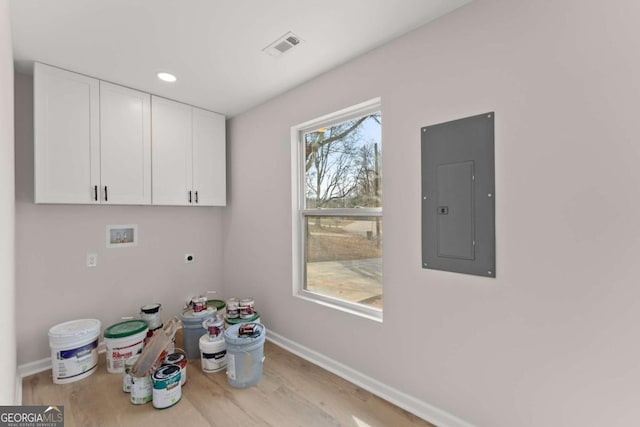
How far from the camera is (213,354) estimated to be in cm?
232

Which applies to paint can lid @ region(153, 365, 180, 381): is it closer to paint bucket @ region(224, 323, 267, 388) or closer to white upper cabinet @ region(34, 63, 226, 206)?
paint bucket @ region(224, 323, 267, 388)

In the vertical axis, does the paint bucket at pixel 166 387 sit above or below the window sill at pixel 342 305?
below

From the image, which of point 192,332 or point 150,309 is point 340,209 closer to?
point 192,332

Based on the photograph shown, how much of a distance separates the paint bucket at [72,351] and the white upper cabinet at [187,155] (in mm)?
1189

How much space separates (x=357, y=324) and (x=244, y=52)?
2.13m

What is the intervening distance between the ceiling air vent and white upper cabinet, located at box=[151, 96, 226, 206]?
140 centimetres

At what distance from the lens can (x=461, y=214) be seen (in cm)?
163

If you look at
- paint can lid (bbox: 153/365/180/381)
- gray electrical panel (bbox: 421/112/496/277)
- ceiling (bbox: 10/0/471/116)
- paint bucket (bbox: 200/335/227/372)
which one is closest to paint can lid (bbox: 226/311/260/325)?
paint bucket (bbox: 200/335/227/372)

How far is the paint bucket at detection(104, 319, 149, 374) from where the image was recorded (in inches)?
91.0

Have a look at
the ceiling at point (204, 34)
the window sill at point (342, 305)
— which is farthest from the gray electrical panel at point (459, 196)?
the ceiling at point (204, 34)

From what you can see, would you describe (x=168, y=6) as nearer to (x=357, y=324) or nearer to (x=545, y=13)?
(x=545, y=13)

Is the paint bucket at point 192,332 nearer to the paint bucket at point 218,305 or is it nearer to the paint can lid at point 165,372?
the paint bucket at point 218,305

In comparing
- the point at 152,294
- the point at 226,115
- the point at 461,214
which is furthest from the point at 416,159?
the point at 152,294
